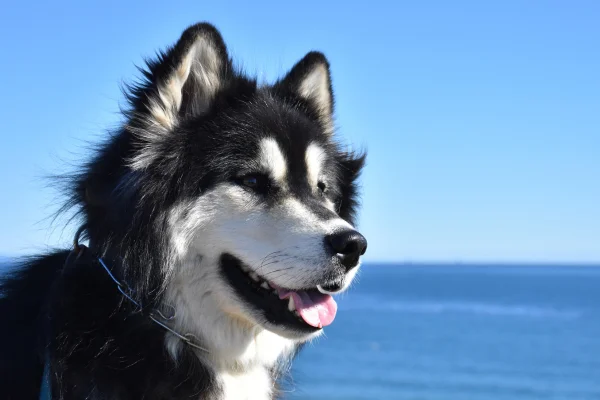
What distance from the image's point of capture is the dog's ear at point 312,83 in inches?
185

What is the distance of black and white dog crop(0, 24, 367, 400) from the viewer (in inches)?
138

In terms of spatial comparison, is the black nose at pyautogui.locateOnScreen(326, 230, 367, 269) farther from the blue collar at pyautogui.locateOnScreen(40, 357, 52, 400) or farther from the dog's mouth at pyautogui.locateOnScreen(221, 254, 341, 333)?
the blue collar at pyautogui.locateOnScreen(40, 357, 52, 400)

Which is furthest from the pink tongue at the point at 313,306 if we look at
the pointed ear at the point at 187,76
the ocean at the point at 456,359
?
the ocean at the point at 456,359

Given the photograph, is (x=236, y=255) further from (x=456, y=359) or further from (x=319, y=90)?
(x=456, y=359)

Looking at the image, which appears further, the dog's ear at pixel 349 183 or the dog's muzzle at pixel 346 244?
the dog's ear at pixel 349 183

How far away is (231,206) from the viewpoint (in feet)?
12.4

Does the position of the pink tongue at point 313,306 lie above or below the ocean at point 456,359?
above

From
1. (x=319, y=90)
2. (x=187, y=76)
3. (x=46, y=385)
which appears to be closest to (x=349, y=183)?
(x=319, y=90)

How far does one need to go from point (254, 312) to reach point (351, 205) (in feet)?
4.09

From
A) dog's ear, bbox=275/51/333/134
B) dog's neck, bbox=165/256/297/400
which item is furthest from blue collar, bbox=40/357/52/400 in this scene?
dog's ear, bbox=275/51/333/134

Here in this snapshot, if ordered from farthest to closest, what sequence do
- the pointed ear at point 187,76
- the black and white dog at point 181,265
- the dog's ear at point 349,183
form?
the dog's ear at point 349,183 → the pointed ear at point 187,76 → the black and white dog at point 181,265

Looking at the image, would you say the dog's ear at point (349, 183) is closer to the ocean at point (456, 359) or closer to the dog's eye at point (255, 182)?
the dog's eye at point (255, 182)

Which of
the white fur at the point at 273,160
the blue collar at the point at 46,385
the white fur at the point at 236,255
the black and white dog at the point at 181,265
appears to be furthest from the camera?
the white fur at the point at 273,160

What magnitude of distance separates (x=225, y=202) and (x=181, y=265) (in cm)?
40
